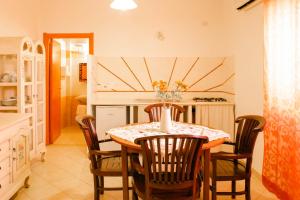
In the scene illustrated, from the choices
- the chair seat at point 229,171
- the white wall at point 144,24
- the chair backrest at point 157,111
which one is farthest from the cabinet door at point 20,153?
the white wall at point 144,24

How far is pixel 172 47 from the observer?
5.23 m

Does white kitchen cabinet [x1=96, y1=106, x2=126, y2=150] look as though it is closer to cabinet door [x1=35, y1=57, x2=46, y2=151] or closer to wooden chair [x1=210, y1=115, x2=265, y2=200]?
cabinet door [x1=35, y1=57, x2=46, y2=151]

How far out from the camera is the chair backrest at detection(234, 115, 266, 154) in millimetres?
2598

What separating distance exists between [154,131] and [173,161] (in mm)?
729

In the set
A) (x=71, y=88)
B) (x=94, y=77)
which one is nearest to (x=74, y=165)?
(x=94, y=77)

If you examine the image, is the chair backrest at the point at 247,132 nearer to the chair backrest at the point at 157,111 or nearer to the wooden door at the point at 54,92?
the chair backrest at the point at 157,111

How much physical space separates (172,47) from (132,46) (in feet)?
2.22

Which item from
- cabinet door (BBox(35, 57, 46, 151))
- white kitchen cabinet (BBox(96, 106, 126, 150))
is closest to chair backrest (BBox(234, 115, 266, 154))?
white kitchen cabinet (BBox(96, 106, 126, 150))

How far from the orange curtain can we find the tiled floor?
308mm

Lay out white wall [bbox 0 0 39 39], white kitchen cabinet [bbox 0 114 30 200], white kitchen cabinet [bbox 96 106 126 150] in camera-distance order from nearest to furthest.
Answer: white kitchen cabinet [bbox 0 114 30 200]
white wall [bbox 0 0 39 39]
white kitchen cabinet [bbox 96 106 126 150]

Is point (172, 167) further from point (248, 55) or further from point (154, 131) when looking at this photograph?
point (248, 55)

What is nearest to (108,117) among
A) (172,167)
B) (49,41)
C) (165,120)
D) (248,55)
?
(49,41)

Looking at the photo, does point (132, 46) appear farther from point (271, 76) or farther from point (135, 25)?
point (271, 76)

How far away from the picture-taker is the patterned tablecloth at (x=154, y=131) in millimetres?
2605
